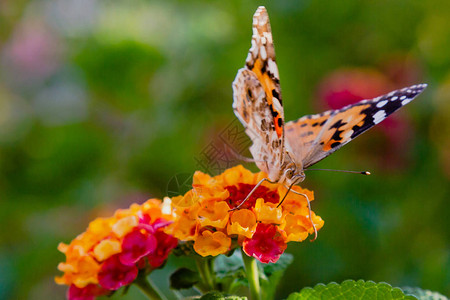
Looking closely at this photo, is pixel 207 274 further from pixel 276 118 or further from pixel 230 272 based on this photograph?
pixel 276 118

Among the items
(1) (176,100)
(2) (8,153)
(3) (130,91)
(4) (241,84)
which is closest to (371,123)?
(4) (241,84)

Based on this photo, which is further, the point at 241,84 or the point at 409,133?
the point at 409,133

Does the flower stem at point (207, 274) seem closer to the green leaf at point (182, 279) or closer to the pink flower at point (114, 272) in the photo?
the green leaf at point (182, 279)

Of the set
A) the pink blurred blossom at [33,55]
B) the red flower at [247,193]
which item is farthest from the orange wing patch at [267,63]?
the pink blurred blossom at [33,55]

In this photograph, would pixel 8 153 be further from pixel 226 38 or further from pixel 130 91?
pixel 226 38

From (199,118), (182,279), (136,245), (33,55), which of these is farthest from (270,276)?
(33,55)

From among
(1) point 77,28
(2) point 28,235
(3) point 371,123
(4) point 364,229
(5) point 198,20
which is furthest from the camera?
(1) point 77,28

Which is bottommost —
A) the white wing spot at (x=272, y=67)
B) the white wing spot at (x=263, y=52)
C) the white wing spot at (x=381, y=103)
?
the white wing spot at (x=381, y=103)
